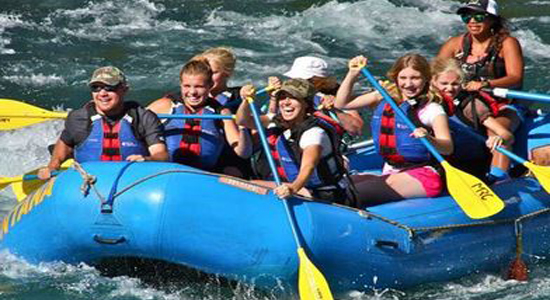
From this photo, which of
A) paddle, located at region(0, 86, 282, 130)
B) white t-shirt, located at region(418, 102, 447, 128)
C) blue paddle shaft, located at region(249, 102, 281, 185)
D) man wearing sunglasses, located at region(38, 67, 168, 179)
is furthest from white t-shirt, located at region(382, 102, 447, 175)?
paddle, located at region(0, 86, 282, 130)

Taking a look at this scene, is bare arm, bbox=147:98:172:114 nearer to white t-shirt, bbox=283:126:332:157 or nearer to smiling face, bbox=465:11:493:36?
white t-shirt, bbox=283:126:332:157

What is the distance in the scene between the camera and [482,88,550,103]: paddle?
7059 millimetres

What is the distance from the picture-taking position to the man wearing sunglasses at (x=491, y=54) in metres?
7.49

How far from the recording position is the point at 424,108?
6.62 metres

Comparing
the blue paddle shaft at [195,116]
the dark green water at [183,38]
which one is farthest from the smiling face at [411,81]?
the dark green water at [183,38]

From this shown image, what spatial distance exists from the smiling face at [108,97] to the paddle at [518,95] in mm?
2127

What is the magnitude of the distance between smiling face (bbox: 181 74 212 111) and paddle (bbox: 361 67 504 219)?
1.02 m

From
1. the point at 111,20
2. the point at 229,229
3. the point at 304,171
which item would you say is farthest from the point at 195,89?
the point at 111,20

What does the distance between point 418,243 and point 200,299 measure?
111cm

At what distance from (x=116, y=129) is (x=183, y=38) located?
6.23 meters

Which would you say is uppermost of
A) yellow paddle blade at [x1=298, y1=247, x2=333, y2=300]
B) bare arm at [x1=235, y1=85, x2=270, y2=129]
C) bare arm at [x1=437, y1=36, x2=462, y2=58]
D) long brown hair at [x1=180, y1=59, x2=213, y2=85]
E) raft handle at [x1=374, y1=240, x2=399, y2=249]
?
bare arm at [x1=437, y1=36, x2=462, y2=58]

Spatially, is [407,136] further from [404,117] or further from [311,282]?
[311,282]

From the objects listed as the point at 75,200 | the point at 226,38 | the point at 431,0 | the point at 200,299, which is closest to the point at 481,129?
the point at 200,299

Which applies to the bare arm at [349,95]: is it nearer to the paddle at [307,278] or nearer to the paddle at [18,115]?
the paddle at [307,278]
